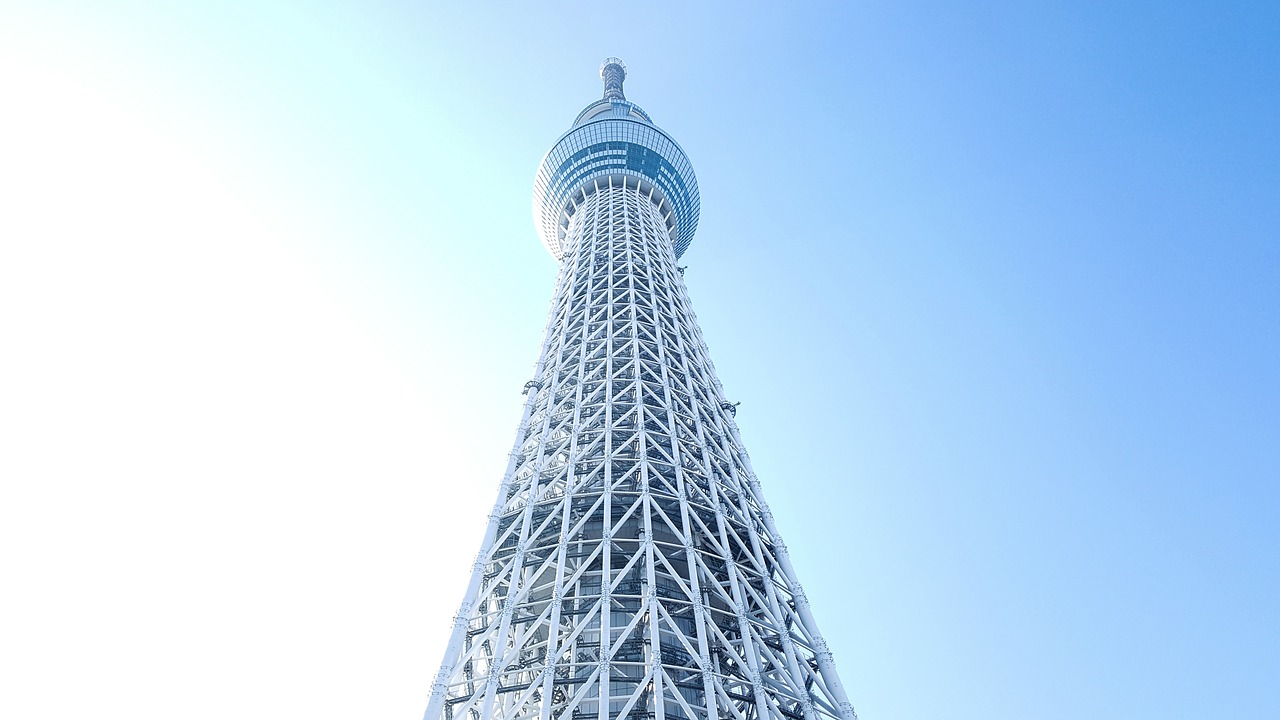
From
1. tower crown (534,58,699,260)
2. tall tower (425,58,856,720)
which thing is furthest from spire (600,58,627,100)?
tall tower (425,58,856,720)

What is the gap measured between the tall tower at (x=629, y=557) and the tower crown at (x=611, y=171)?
19729 mm

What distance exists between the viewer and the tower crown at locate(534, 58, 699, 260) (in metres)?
78.1

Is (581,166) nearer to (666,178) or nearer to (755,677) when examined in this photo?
(666,178)

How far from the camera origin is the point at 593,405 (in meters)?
46.5

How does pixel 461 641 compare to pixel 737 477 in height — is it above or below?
below

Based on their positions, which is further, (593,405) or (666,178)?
(666,178)

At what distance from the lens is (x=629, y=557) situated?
3628 cm

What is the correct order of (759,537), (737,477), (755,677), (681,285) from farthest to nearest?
1. (681,285)
2. (737,477)
3. (759,537)
4. (755,677)

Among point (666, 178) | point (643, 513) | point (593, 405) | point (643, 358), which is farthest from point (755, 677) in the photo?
point (666, 178)

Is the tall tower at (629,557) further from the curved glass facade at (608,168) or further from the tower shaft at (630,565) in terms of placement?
the curved glass facade at (608,168)

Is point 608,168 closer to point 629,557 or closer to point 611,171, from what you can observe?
point 611,171

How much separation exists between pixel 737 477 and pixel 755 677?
1529 cm

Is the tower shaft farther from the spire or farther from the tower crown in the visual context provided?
the spire

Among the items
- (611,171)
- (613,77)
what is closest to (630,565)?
(611,171)
